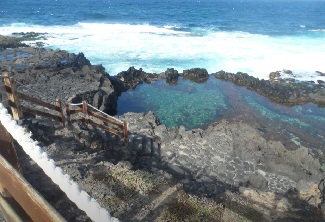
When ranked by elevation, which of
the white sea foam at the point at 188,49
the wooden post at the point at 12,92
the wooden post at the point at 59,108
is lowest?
the white sea foam at the point at 188,49

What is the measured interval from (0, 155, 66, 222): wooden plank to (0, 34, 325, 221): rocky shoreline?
14.3 feet

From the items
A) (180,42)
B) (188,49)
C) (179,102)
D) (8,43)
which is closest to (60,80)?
(179,102)

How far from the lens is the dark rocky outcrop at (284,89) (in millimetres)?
24250

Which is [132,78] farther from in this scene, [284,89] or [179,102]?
[284,89]

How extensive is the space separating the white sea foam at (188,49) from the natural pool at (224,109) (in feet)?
19.5

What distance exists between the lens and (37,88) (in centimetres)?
1816

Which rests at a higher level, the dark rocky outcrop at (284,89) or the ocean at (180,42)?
the ocean at (180,42)

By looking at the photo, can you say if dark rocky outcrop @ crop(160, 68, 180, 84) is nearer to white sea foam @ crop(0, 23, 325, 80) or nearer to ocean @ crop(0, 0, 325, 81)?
white sea foam @ crop(0, 23, 325, 80)

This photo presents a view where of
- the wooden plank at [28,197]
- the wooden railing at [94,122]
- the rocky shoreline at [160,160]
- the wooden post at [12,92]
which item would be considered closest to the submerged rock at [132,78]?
the rocky shoreline at [160,160]

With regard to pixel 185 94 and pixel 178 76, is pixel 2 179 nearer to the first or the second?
pixel 185 94

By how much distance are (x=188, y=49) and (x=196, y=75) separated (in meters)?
11.1

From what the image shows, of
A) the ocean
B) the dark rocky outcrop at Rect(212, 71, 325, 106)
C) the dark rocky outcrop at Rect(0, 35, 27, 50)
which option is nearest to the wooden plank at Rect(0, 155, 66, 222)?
the dark rocky outcrop at Rect(212, 71, 325, 106)

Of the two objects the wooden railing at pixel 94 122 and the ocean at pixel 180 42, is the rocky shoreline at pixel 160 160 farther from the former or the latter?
the ocean at pixel 180 42

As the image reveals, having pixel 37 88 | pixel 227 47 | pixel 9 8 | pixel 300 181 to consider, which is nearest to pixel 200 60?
pixel 227 47
